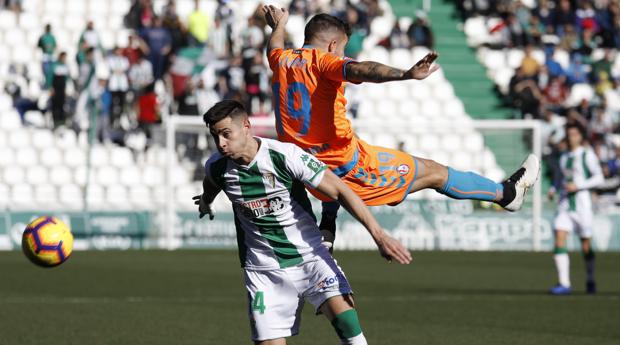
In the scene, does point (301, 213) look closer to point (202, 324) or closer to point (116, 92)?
point (202, 324)

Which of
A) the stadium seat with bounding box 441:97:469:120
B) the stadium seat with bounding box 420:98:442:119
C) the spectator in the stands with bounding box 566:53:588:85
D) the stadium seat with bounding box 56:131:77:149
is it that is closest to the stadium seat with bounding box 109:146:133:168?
the stadium seat with bounding box 56:131:77:149

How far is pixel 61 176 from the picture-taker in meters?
22.8

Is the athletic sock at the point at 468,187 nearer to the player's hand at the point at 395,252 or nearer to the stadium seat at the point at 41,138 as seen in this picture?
the player's hand at the point at 395,252

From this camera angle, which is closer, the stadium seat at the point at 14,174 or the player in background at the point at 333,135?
the player in background at the point at 333,135

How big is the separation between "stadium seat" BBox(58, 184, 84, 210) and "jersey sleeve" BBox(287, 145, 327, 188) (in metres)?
15.8

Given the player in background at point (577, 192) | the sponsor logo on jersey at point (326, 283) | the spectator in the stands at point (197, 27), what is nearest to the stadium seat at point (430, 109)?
the spectator in the stands at point (197, 27)

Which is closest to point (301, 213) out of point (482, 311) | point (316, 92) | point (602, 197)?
point (316, 92)

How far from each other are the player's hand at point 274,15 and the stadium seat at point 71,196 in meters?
13.8

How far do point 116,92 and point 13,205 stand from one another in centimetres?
331

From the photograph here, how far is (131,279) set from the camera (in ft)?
50.8

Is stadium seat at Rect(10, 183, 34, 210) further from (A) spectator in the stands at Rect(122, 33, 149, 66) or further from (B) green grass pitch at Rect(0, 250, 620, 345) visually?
(A) spectator in the stands at Rect(122, 33, 149, 66)

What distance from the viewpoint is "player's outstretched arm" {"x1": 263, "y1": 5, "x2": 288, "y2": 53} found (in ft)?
26.5

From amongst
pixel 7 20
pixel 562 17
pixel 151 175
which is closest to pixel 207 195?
pixel 151 175

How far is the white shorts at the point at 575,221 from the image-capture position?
46.9ft
